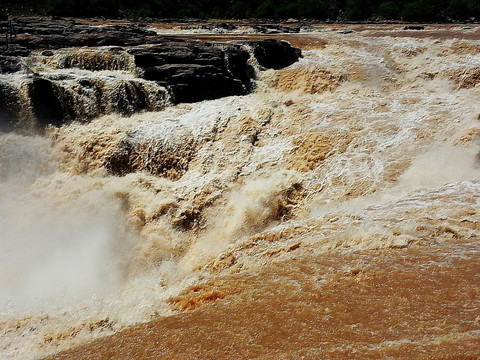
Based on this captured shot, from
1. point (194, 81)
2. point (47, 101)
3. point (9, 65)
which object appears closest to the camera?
point (47, 101)

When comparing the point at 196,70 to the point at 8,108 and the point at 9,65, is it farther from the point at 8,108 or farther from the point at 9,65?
the point at 8,108

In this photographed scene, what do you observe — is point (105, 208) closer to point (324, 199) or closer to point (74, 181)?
point (74, 181)

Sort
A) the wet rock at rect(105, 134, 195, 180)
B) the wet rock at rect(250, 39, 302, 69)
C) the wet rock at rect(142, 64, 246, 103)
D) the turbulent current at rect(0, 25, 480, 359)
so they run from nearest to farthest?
the turbulent current at rect(0, 25, 480, 359), the wet rock at rect(105, 134, 195, 180), the wet rock at rect(142, 64, 246, 103), the wet rock at rect(250, 39, 302, 69)

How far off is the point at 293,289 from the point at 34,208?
626cm

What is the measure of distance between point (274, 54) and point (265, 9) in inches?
1019

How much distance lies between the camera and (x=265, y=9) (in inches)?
1423

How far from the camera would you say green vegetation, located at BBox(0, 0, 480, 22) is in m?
30.5

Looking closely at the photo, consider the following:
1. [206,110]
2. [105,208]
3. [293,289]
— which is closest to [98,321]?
[293,289]

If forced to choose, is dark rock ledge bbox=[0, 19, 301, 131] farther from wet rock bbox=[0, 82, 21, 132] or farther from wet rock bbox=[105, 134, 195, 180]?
wet rock bbox=[105, 134, 195, 180]

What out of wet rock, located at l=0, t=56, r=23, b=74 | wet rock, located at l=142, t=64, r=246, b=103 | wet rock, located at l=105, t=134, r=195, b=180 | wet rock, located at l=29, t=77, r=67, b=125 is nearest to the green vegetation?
wet rock, located at l=0, t=56, r=23, b=74

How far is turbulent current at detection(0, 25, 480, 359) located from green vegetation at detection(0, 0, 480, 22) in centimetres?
2226

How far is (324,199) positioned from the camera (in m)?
7.15

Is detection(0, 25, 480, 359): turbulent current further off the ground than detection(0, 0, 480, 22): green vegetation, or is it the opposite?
detection(0, 0, 480, 22): green vegetation

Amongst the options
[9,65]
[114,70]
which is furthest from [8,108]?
[114,70]
